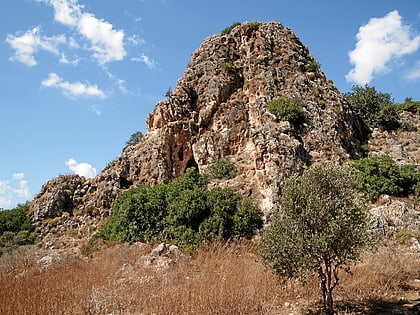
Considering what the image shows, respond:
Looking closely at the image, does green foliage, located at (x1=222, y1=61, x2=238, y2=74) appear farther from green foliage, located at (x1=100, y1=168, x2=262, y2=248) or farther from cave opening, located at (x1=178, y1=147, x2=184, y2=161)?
green foliage, located at (x1=100, y1=168, x2=262, y2=248)

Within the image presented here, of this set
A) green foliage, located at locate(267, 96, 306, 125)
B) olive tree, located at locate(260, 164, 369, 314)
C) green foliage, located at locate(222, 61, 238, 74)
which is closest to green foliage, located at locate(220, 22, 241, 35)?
green foliage, located at locate(222, 61, 238, 74)

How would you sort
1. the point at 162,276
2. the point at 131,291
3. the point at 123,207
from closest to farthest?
the point at 131,291 → the point at 162,276 → the point at 123,207

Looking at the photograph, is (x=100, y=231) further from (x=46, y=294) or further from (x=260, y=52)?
(x=260, y=52)

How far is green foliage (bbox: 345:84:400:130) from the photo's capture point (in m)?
26.7

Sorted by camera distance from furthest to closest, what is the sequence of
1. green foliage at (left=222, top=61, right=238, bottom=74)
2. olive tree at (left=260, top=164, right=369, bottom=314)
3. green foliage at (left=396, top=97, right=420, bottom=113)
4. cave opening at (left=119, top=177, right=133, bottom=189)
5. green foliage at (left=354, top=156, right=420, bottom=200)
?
→ green foliage at (left=396, top=97, right=420, bottom=113)
green foliage at (left=222, top=61, right=238, bottom=74)
cave opening at (left=119, top=177, right=133, bottom=189)
green foliage at (left=354, top=156, right=420, bottom=200)
olive tree at (left=260, top=164, right=369, bottom=314)

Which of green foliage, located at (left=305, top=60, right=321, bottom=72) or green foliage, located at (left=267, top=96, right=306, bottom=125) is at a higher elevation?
green foliage, located at (left=305, top=60, right=321, bottom=72)

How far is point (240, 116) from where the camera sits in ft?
78.7

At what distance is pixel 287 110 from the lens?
21.7 metres

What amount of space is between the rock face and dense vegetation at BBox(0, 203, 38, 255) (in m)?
0.89

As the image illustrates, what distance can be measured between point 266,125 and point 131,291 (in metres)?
15.1

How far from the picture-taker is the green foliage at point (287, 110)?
21547 millimetres

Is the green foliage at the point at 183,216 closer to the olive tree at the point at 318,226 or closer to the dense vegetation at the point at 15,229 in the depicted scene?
the dense vegetation at the point at 15,229

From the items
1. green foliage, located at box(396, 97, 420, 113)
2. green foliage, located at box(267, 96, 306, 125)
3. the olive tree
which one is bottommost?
the olive tree

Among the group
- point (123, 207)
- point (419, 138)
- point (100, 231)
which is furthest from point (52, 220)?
point (419, 138)
